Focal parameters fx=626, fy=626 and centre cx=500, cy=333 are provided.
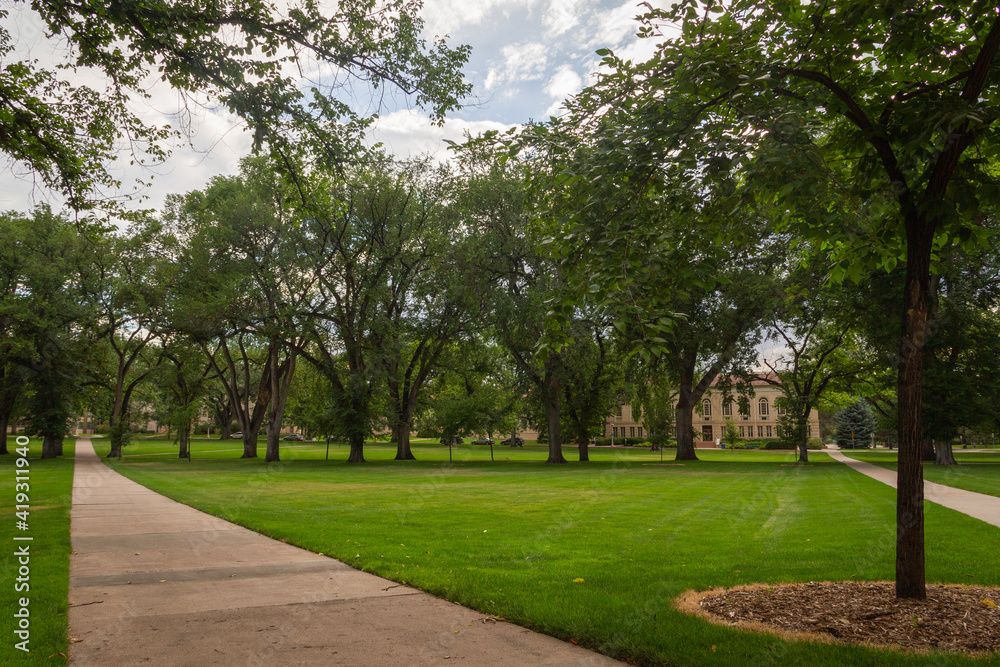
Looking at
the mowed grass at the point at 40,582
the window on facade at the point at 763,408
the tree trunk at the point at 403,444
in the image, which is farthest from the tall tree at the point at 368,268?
the window on facade at the point at 763,408

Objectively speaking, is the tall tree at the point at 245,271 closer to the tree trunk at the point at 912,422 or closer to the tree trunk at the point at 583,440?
the tree trunk at the point at 583,440

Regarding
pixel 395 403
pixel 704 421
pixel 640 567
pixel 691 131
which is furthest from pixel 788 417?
pixel 704 421

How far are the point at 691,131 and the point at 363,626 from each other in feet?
14.6

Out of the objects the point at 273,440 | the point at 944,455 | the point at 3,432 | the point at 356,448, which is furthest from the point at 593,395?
the point at 3,432

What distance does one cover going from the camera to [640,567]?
271 inches

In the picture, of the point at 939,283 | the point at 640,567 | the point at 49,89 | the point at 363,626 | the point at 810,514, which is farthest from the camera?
the point at 939,283

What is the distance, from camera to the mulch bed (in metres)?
4.43

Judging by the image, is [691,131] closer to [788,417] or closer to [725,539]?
[725,539]

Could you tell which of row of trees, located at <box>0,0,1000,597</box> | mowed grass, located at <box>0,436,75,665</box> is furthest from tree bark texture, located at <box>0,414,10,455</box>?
row of trees, located at <box>0,0,1000,597</box>

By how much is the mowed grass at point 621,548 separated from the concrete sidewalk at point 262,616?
0.38m

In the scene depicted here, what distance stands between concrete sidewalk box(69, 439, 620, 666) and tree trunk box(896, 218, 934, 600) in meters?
2.79

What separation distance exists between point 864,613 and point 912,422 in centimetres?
156

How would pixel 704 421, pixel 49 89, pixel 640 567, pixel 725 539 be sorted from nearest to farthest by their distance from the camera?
pixel 640 567 < pixel 725 539 < pixel 49 89 < pixel 704 421

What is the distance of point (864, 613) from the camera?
4.91 meters
